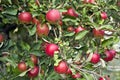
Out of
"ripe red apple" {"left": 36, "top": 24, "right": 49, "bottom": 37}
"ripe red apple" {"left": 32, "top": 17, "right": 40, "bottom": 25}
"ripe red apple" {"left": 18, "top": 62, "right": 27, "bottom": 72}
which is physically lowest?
"ripe red apple" {"left": 18, "top": 62, "right": 27, "bottom": 72}

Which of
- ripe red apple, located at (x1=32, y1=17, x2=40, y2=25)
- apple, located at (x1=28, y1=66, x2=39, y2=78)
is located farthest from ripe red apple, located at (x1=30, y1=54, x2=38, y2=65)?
ripe red apple, located at (x1=32, y1=17, x2=40, y2=25)

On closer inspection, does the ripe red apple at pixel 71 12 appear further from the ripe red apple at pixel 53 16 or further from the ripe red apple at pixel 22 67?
the ripe red apple at pixel 22 67

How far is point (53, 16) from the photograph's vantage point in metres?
1.27

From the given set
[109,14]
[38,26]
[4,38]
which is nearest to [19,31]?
[4,38]

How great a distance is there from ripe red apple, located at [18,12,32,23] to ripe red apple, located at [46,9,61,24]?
0.10 m

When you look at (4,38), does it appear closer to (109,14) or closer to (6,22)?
(6,22)

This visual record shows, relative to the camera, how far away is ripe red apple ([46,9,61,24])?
1.28 metres

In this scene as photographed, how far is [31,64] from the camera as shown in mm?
1365

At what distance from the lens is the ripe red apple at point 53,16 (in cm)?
128

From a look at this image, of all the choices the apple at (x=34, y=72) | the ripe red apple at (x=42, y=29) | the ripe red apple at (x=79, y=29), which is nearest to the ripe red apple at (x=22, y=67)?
the apple at (x=34, y=72)

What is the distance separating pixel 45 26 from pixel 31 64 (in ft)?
0.52

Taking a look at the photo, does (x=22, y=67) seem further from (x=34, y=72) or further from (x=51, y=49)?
(x=51, y=49)

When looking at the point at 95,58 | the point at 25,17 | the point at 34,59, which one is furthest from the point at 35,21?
the point at 95,58

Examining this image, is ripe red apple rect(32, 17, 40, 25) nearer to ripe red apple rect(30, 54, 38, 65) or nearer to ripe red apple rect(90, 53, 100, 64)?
ripe red apple rect(30, 54, 38, 65)
